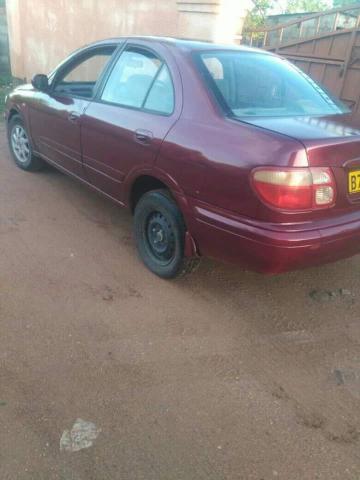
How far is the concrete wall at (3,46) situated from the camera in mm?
11180

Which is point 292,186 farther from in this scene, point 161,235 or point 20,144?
point 20,144

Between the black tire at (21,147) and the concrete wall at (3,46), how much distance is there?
7.11m

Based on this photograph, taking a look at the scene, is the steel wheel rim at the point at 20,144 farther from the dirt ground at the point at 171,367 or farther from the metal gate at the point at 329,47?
the metal gate at the point at 329,47

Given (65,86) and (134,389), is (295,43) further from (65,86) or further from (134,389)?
(134,389)

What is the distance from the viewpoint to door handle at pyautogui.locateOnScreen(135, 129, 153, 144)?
315 centimetres

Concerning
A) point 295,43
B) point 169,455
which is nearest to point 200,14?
point 295,43

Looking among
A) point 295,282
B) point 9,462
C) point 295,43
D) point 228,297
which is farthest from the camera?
point 295,43

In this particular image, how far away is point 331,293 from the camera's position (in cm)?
337

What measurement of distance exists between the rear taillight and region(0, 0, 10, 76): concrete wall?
1111 centimetres

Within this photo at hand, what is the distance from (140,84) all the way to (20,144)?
103 inches

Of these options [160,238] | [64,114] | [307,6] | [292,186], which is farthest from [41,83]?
[307,6]

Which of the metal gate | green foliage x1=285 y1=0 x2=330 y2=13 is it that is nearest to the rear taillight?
the metal gate

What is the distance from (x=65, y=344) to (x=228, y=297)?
123 centimetres

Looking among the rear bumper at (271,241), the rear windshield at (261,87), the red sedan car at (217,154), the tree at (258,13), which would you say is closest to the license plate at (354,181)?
the red sedan car at (217,154)
